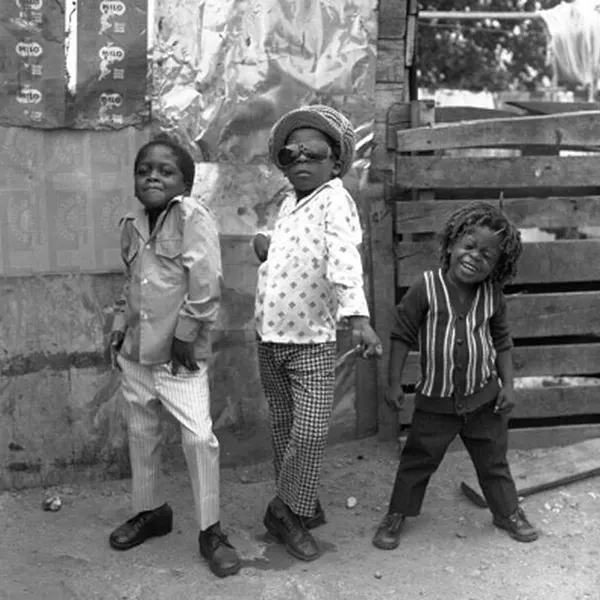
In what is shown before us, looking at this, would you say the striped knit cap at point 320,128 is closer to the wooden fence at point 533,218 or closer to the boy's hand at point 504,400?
the wooden fence at point 533,218

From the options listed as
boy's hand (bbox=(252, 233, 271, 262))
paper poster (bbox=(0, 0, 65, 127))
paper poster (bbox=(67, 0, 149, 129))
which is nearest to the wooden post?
boy's hand (bbox=(252, 233, 271, 262))

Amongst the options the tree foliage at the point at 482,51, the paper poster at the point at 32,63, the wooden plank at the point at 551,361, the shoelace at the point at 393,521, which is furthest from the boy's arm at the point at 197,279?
the tree foliage at the point at 482,51

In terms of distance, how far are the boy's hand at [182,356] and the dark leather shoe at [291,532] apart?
29.3 inches

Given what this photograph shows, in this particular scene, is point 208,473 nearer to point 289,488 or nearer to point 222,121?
point 289,488

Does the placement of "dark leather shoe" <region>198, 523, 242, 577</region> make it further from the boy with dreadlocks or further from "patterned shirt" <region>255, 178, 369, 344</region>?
"patterned shirt" <region>255, 178, 369, 344</region>

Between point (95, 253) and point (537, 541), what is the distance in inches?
90.6

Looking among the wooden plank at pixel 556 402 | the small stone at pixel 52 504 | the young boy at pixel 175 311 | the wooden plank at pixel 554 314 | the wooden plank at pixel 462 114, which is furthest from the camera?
the wooden plank at pixel 462 114

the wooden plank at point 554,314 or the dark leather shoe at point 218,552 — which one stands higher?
the wooden plank at point 554,314

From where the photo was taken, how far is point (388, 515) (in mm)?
3797

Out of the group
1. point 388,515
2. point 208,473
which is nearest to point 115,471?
point 208,473

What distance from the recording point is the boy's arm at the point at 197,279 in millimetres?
3352

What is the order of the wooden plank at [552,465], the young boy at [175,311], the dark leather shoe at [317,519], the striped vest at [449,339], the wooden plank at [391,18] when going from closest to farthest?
the young boy at [175,311] → the striped vest at [449,339] → the dark leather shoe at [317,519] → the wooden plank at [552,465] → the wooden plank at [391,18]

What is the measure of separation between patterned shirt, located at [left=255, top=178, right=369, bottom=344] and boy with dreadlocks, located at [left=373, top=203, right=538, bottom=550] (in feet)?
1.23

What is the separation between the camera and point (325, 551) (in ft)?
12.1
